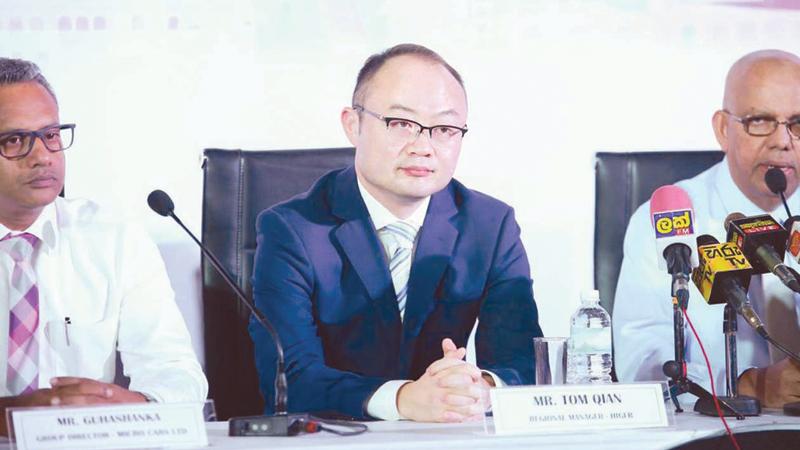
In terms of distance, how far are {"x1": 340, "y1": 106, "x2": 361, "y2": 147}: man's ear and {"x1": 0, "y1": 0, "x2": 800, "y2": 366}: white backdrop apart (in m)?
0.12

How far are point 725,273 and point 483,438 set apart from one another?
53cm

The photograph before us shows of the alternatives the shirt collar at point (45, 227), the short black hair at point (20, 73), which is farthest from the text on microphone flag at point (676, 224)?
the short black hair at point (20, 73)

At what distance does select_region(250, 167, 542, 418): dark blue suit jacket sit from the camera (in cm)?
240

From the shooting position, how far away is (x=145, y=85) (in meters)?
2.72

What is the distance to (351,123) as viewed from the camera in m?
2.66

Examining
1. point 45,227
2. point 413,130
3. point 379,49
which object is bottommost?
point 45,227

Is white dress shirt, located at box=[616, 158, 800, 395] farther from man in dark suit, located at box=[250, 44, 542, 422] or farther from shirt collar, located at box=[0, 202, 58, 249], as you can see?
shirt collar, located at box=[0, 202, 58, 249]

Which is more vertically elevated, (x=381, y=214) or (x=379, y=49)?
(x=379, y=49)

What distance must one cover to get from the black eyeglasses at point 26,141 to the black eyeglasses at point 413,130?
0.77m

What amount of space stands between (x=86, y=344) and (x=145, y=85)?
69 cm

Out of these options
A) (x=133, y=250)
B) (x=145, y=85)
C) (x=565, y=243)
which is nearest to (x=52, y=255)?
(x=133, y=250)

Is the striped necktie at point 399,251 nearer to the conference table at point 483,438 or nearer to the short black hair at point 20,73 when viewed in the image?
the conference table at point 483,438

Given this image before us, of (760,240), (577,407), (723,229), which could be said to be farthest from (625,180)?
(577,407)

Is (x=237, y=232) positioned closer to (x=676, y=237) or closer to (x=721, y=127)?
(x=676, y=237)
